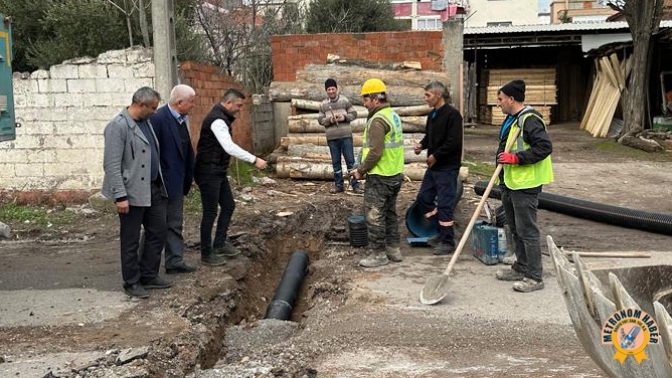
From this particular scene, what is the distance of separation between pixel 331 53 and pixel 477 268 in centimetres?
838

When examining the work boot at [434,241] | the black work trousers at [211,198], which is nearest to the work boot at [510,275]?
the work boot at [434,241]

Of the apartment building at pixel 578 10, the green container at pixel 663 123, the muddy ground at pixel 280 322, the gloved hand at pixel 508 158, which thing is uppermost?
the apartment building at pixel 578 10

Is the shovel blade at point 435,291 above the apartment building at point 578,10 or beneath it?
beneath

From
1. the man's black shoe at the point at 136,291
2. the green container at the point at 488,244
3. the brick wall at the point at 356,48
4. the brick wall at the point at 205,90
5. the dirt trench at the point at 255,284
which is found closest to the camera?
the dirt trench at the point at 255,284

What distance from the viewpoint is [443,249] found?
721 centimetres

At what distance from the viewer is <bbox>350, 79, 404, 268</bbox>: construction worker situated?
6.48 m

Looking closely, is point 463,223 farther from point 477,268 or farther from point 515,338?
point 515,338

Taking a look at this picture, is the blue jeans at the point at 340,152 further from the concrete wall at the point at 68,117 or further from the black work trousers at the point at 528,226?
the black work trousers at the point at 528,226

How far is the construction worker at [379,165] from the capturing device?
648 cm

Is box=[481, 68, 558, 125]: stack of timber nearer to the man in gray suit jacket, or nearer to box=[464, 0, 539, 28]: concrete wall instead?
box=[464, 0, 539, 28]: concrete wall

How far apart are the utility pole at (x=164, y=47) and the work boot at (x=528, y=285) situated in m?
5.94

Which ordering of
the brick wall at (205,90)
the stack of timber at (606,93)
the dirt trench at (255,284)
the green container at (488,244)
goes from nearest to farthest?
the dirt trench at (255,284) → the green container at (488,244) → the brick wall at (205,90) → the stack of timber at (606,93)

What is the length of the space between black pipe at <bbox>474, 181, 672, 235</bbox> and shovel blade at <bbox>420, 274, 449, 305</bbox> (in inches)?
88.8

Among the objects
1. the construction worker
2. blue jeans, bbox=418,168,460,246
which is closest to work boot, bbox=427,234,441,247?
blue jeans, bbox=418,168,460,246
